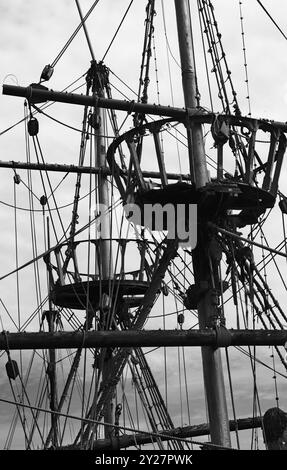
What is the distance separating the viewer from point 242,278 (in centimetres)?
1470

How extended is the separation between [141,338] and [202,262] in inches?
83.7

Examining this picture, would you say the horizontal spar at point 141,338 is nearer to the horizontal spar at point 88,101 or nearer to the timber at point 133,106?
the timber at point 133,106

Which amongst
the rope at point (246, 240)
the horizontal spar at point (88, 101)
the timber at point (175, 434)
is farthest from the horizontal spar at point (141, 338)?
the timber at point (175, 434)

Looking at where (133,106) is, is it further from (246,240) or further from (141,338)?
(141,338)

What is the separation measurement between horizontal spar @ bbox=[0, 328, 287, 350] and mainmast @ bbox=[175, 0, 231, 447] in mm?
439

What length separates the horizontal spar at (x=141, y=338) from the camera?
41.2 ft

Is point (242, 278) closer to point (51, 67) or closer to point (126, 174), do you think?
point (126, 174)

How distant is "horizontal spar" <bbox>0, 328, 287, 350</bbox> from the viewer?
41.2 feet

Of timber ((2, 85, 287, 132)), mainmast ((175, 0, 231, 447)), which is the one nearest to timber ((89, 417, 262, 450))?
mainmast ((175, 0, 231, 447))

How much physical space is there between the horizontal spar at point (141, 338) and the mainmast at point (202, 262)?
1.44 ft

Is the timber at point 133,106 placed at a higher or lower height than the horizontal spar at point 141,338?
higher

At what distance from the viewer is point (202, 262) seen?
14.4 metres
